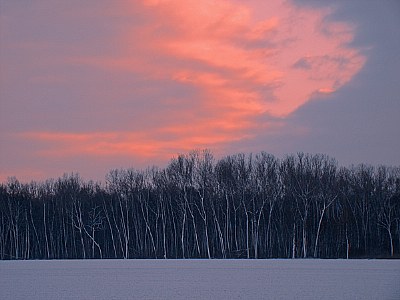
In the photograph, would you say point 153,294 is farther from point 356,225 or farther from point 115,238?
point 115,238

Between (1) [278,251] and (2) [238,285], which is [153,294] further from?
(1) [278,251]

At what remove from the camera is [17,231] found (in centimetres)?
7675

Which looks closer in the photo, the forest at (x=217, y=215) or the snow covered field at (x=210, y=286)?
the snow covered field at (x=210, y=286)

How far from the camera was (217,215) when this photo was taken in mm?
71562

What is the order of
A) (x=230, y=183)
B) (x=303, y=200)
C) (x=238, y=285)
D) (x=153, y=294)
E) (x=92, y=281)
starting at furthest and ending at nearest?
(x=230, y=183) → (x=303, y=200) → (x=92, y=281) → (x=238, y=285) → (x=153, y=294)

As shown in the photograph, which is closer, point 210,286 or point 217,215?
point 210,286

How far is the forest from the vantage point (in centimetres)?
6706

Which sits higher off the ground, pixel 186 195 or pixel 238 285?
pixel 186 195

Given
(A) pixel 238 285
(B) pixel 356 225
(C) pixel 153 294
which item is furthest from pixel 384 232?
(C) pixel 153 294

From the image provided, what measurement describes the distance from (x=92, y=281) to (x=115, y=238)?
4357 centimetres

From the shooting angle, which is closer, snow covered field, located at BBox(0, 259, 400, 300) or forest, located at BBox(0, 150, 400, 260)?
snow covered field, located at BBox(0, 259, 400, 300)

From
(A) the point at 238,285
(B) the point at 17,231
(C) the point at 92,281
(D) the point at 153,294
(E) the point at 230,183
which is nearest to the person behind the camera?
(D) the point at 153,294

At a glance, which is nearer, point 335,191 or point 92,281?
point 92,281

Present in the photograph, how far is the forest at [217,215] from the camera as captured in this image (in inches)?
2640
